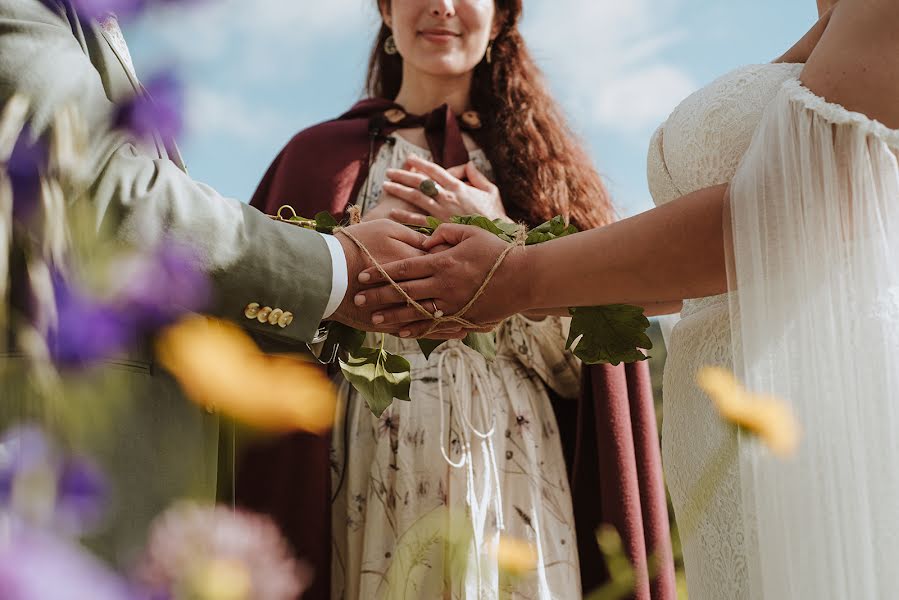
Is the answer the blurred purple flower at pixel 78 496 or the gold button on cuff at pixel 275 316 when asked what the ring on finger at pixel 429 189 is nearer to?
the gold button on cuff at pixel 275 316

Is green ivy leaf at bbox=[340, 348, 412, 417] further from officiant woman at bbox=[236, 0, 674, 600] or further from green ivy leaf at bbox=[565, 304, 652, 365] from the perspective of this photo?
green ivy leaf at bbox=[565, 304, 652, 365]

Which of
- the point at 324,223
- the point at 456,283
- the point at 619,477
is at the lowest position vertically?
the point at 619,477

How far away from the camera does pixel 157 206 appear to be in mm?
1062

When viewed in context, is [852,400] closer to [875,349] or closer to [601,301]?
[875,349]

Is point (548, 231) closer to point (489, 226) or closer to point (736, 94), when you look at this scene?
point (489, 226)

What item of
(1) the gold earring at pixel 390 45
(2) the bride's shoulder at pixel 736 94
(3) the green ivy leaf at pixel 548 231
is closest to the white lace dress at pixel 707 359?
(2) the bride's shoulder at pixel 736 94

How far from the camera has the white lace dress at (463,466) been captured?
1.82m

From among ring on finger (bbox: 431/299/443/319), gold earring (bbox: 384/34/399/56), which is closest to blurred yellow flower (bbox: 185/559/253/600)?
ring on finger (bbox: 431/299/443/319)

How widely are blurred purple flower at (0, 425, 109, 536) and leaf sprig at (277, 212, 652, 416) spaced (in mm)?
1053

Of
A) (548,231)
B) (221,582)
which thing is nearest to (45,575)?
(221,582)

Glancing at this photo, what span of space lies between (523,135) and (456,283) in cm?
84

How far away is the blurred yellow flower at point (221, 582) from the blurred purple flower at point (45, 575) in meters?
0.05

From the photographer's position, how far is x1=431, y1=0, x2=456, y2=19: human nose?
2205 mm

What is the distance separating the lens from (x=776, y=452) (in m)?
1.03
